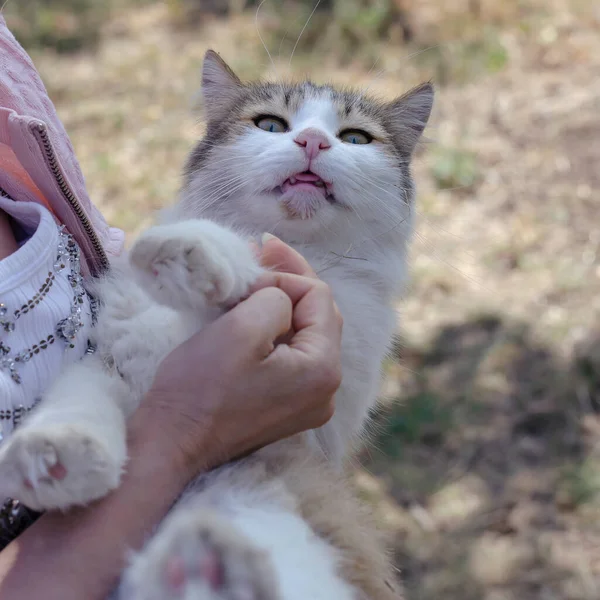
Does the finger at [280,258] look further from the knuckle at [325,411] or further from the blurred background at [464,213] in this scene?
the blurred background at [464,213]

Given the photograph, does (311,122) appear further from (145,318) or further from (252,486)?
(252,486)

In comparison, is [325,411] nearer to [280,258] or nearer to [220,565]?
[280,258]

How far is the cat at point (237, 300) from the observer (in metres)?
1.07

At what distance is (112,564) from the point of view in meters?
1.09

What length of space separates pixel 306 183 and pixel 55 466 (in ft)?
3.03

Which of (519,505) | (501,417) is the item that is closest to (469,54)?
Answer: (501,417)

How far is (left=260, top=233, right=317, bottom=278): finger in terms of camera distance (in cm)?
150

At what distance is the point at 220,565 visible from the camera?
3.15 feet

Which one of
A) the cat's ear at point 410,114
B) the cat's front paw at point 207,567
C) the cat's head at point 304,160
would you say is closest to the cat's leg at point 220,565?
the cat's front paw at point 207,567

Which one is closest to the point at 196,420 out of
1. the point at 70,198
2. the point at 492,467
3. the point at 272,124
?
the point at 70,198

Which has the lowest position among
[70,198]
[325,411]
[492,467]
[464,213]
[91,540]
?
[492,467]

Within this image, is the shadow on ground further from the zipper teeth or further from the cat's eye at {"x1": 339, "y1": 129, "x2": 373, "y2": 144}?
the zipper teeth

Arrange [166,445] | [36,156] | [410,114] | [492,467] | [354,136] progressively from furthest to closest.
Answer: [492,467]
[410,114]
[354,136]
[36,156]
[166,445]

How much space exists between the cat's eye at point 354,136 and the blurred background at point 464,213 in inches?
12.8
